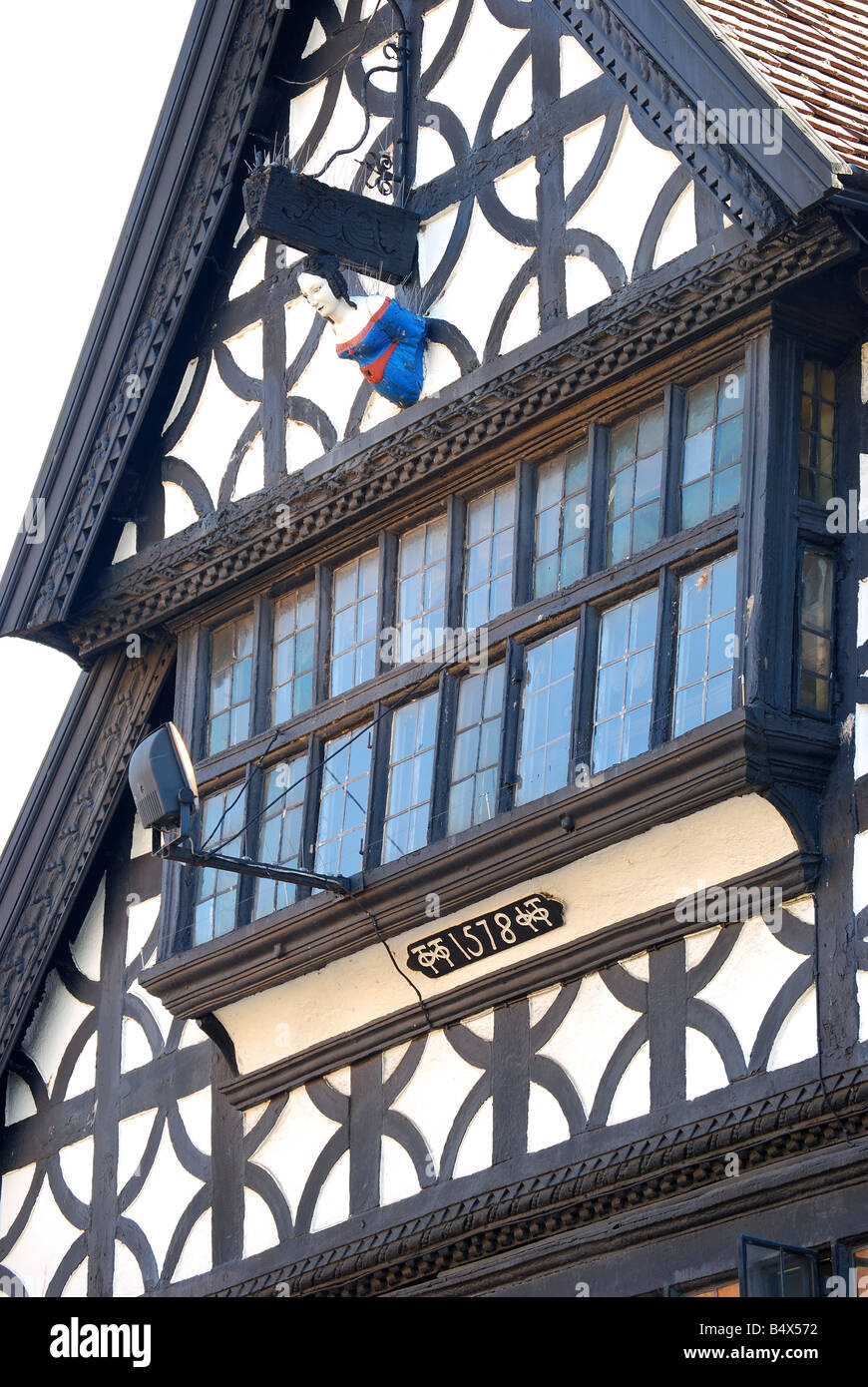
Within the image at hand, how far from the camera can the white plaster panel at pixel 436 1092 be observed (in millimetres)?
13781

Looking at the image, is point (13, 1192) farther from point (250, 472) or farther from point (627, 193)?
point (627, 193)

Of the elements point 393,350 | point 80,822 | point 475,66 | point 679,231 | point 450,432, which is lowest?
point 80,822

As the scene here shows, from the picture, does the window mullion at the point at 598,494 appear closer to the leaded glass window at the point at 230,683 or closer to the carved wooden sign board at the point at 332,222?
the carved wooden sign board at the point at 332,222

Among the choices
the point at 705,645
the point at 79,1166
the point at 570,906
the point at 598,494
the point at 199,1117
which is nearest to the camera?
the point at 705,645

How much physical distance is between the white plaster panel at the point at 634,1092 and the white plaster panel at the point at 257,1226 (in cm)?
240

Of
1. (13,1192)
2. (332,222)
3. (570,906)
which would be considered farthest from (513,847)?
(13,1192)

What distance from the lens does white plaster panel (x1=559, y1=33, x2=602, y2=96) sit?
14.1 metres

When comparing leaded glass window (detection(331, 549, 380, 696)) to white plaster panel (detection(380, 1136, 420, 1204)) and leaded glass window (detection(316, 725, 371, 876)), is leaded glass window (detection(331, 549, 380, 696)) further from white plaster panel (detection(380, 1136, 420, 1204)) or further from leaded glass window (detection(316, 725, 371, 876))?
white plaster panel (detection(380, 1136, 420, 1204))

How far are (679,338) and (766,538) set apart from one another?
45.0 inches

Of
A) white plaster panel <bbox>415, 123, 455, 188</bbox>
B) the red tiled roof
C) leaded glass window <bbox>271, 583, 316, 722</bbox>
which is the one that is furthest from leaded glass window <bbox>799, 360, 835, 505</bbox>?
leaded glass window <bbox>271, 583, 316, 722</bbox>

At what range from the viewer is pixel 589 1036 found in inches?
520

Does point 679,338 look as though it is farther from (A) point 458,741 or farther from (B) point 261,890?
(B) point 261,890

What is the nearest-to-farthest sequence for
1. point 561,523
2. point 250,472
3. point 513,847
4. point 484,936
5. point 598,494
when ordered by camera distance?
point 513,847, point 598,494, point 484,936, point 561,523, point 250,472

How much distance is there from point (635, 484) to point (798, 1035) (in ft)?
8.84
